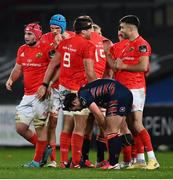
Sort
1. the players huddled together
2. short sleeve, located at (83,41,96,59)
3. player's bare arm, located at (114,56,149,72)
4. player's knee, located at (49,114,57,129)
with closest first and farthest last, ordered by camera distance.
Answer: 1. the players huddled together
2. short sleeve, located at (83,41,96,59)
3. player's bare arm, located at (114,56,149,72)
4. player's knee, located at (49,114,57,129)

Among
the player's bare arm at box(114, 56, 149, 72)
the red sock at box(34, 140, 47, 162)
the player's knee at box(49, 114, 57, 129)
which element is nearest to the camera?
the player's bare arm at box(114, 56, 149, 72)

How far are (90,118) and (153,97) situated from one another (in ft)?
28.2

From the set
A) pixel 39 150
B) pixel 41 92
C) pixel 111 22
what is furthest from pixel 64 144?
pixel 111 22

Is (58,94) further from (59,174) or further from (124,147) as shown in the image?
(59,174)

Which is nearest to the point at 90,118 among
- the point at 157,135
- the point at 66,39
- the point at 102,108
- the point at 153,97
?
the point at 102,108

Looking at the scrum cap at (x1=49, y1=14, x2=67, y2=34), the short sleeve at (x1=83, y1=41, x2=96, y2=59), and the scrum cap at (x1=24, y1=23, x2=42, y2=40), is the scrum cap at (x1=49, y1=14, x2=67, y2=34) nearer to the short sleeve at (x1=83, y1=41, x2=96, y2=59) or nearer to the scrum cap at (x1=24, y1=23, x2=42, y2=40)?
the scrum cap at (x1=24, y1=23, x2=42, y2=40)

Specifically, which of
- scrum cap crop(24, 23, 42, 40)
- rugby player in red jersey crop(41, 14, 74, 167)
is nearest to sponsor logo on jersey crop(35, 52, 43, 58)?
rugby player in red jersey crop(41, 14, 74, 167)

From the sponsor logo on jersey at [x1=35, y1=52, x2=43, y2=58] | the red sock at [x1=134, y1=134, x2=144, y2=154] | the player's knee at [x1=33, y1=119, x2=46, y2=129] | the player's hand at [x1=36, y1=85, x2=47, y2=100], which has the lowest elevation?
the red sock at [x1=134, y1=134, x2=144, y2=154]

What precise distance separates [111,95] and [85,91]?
Answer: 1.34 ft

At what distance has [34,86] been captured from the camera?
15562mm

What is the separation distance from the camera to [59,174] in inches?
533

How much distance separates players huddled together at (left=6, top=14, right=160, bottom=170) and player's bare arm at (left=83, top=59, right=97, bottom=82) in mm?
14

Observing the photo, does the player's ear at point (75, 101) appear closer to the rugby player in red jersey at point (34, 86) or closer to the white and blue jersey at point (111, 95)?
the white and blue jersey at point (111, 95)

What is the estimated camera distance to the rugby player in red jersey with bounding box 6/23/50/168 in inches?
610
